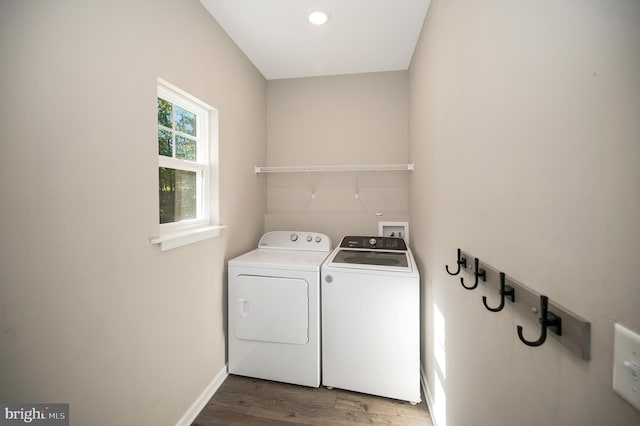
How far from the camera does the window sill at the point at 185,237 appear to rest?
140 cm

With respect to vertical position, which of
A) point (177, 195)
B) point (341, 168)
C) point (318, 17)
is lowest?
point (177, 195)

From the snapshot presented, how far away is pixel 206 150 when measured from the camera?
194 cm

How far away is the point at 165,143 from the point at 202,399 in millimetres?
1765

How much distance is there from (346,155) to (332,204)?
1.80ft

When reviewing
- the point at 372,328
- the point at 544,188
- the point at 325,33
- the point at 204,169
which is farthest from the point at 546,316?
the point at 325,33

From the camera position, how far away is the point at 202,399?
1.78 metres

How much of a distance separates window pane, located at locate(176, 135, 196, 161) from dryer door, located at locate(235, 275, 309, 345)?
99cm

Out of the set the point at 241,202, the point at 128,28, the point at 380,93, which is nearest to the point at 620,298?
the point at 128,28

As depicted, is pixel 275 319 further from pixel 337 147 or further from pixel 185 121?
pixel 337 147

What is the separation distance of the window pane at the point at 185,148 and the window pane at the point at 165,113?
0.11 meters

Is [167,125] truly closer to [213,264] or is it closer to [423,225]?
[213,264]

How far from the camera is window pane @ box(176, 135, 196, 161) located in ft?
5.65

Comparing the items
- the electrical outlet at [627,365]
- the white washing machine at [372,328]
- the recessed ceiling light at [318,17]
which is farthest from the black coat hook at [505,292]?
the recessed ceiling light at [318,17]

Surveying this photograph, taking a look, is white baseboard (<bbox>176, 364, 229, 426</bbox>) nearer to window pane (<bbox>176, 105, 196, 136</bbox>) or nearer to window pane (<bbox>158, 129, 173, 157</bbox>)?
window pane (<bbox>158, 129, 173, 157</bbox>)
